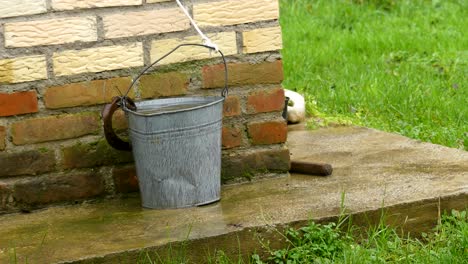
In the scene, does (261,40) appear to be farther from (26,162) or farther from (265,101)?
(26,162)

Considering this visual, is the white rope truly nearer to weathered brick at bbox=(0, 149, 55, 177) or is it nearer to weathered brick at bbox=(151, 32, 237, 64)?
weathered brick at bbox=(151, 32, 237, 64)

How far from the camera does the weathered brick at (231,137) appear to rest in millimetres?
3750

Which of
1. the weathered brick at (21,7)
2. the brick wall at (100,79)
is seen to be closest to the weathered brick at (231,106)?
the brick wall at (100,79)

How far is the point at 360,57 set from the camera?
6.94 meters

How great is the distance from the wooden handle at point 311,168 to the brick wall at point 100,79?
0.17 meters

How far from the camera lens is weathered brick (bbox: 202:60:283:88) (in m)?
3.68

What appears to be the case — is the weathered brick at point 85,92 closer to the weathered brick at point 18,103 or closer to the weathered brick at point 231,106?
the weathered brick at point 18,103

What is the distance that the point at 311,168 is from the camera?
382cm

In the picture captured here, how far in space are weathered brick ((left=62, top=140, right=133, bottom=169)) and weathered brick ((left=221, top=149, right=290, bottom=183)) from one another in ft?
1.30

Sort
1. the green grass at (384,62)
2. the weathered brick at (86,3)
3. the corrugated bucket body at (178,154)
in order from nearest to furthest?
1. the corrugated bucket body at (178,154)
2. the weathered brick at (86,3)
3. the green grass at (384,62)

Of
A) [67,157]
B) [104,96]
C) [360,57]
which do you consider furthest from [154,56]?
[360,57]

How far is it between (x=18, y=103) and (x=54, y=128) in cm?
16

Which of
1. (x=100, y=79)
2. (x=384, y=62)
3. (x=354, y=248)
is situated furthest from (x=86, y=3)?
(x=384, y=62)

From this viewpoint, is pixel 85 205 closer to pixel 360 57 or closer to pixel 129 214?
pixel 129 214
